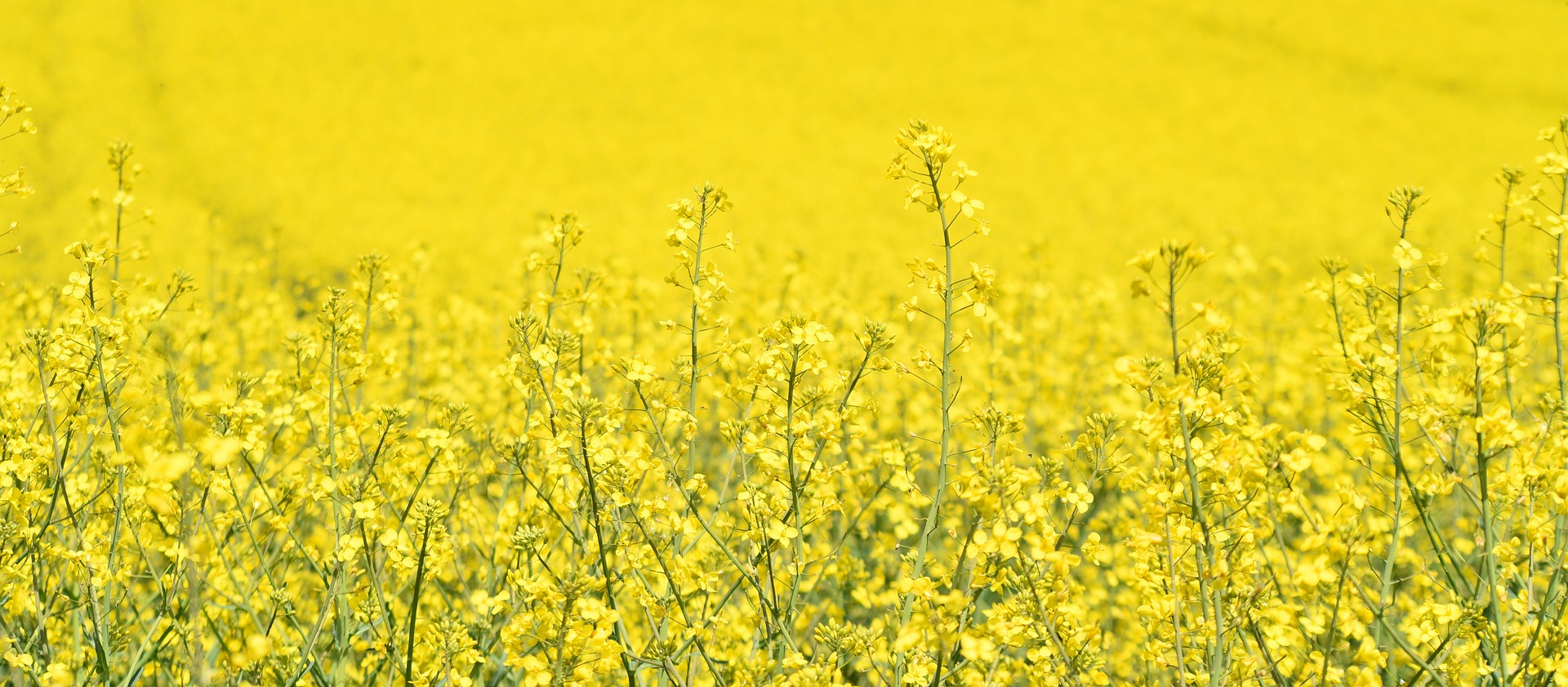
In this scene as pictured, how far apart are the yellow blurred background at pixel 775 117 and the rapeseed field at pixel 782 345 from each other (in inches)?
3.2

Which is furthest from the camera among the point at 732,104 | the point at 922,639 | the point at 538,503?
the point at 732,104

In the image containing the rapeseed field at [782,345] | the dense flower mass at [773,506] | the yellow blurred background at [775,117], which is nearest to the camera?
the dense flower mass at [773,506]

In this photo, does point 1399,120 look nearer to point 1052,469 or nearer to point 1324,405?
point 1324,405

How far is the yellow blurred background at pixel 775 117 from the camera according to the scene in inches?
421

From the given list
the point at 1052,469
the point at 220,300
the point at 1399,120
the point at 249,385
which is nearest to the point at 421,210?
the point at 220,300

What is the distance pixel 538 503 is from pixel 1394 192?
2.44 meters

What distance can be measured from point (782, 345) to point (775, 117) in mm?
12320

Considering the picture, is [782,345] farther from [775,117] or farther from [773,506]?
[775,117]

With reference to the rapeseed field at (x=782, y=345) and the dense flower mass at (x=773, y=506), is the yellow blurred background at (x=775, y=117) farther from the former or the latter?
the dense flower mass at (x=773, y=506)

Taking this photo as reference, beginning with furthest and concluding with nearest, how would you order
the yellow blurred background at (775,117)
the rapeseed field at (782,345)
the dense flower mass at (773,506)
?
the yellow blurred background at (775,117)
the rapeseed field at (782,345)
the dense flower mass at (773,506)

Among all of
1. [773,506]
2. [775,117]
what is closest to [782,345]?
[773,506]

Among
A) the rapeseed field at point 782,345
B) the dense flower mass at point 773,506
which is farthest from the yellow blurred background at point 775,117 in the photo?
the dense flower mass at point 773,506

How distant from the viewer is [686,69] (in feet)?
46.4

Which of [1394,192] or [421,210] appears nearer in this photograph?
[1394,192]
